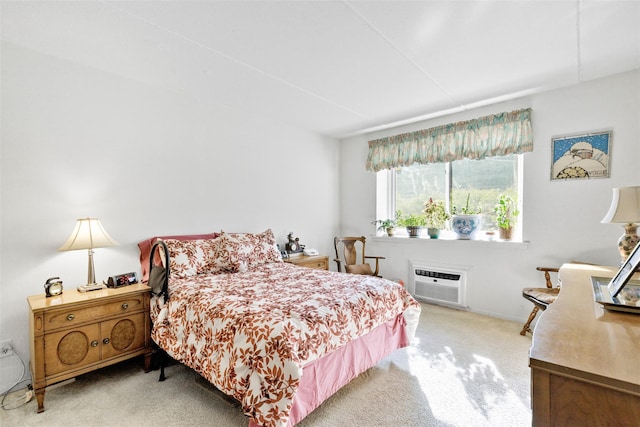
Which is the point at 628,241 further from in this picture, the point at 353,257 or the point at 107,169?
the point at 107,169

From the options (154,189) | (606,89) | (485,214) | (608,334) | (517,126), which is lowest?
(608,334)

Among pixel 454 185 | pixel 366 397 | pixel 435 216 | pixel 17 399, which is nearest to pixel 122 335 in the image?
pixel 17 399

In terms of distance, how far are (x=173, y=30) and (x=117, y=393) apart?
260cm

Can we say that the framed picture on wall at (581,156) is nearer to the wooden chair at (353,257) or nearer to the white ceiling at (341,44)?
the white ceiling at (341,44)

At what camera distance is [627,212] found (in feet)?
6.66

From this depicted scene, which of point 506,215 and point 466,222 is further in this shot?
point 466,222

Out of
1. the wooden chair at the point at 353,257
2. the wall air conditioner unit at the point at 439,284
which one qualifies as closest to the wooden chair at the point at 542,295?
the wall air conditioner unit at the point at 439,284

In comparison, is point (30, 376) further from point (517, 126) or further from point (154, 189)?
point (517, 126)

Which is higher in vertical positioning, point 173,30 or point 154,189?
point 173,30

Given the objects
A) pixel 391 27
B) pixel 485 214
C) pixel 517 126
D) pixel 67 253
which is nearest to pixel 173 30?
pixel 391 27

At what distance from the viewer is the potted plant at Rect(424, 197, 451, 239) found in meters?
3.99

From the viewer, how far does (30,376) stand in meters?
2.24

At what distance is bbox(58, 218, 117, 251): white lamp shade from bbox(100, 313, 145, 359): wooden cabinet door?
0.61 m

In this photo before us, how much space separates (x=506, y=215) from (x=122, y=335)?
3.98 meters
